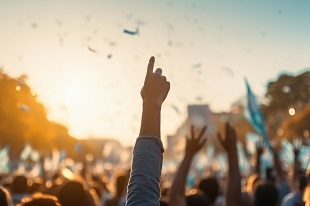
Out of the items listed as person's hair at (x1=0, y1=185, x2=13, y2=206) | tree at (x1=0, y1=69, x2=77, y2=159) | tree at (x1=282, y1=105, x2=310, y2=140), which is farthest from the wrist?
tree at (x1=282, y1=105, x2=310, y2=140)

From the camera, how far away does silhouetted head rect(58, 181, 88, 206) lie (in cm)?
485

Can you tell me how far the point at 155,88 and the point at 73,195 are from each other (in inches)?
102

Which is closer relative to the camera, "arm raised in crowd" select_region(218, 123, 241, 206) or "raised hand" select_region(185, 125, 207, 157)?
"arm raised in crowd" select_region(218, 123, 241, 206)

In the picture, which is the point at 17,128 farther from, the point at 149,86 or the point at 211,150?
the point at 149,86

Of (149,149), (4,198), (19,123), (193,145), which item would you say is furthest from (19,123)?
(149,149)

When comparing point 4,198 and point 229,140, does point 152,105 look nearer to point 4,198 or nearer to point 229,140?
point 4,198

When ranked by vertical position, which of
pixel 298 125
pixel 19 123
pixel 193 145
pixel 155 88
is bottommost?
pixel 155 88

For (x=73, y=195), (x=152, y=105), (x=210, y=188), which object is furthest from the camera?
(x=210, y=188)

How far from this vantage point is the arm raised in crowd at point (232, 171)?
14.9 feet

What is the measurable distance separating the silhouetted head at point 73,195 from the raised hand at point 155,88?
254cm

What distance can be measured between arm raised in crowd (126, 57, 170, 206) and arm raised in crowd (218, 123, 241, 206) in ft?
7.16

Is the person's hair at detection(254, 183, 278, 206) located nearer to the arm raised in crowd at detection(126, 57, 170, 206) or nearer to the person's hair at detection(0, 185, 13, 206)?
the person's hair at detection(0, 185, 13, 206)

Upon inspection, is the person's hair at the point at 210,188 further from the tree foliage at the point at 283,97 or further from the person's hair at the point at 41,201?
the tree foliage at the point at 283,97

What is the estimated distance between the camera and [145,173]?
2.34m
